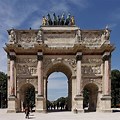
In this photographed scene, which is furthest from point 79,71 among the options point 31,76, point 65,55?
point 31,76

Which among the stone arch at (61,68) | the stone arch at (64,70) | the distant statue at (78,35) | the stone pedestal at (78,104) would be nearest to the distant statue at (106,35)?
the distant statue at (78,35)

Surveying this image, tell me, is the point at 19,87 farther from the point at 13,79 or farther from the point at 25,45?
the point at 25,45

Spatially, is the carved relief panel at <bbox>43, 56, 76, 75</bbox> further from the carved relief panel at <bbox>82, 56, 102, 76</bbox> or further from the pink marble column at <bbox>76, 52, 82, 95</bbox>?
the carved relief panel at <bbox>82, 56, 102, 76</bbox>

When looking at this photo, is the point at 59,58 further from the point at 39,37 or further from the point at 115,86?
the point at 115,86

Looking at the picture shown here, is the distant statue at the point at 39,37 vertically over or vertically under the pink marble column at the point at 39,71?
over

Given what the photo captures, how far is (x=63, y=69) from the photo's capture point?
40312 millimetres

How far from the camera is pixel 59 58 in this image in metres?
37.2

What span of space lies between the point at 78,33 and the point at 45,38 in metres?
4.02

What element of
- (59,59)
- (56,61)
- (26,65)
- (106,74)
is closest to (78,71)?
(59,59)

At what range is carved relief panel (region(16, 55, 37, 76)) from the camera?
3712cm

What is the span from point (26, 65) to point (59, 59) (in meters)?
3.99

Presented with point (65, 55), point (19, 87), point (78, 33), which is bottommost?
point (19, 87)

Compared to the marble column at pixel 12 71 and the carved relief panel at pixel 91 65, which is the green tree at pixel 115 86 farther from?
the marble column at pixel 12 71

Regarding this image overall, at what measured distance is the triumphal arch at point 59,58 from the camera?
119ft
